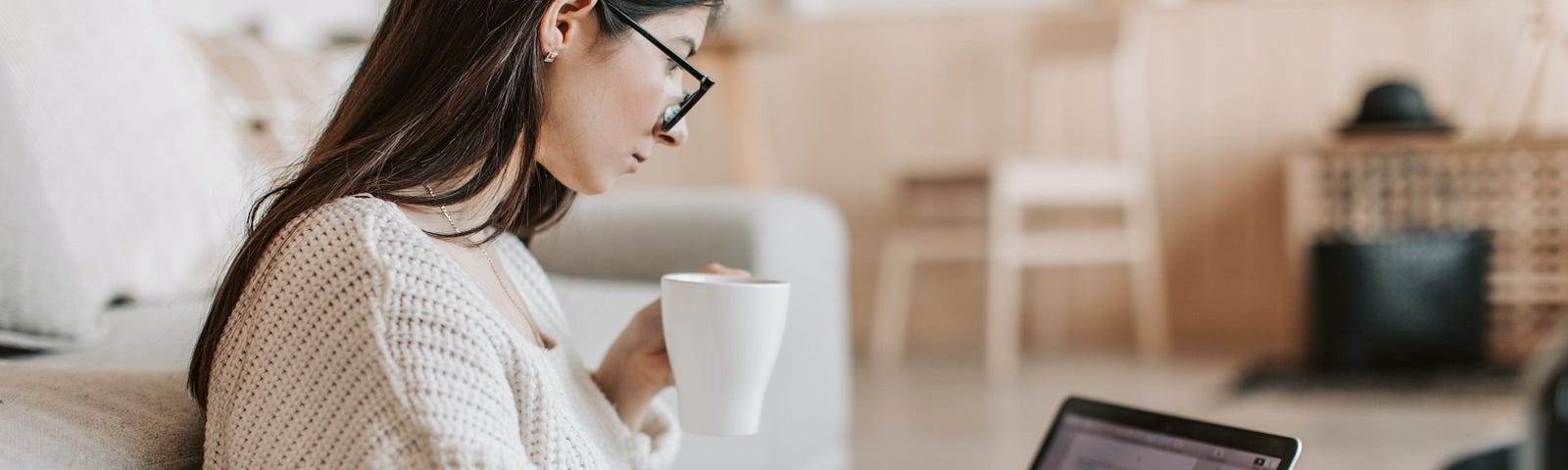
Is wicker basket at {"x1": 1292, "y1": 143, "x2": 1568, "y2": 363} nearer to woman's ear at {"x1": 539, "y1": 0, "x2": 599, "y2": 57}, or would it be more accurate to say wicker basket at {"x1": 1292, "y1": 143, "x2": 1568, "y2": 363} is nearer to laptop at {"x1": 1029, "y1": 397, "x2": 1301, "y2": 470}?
laptop at {"x1": 1029, "y1": 397, "x2": 1301, "y2": 470}

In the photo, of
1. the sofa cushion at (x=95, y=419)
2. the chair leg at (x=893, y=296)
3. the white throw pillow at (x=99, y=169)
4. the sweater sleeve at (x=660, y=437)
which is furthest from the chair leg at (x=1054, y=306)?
the sofa cushion at (x=95, y=419)

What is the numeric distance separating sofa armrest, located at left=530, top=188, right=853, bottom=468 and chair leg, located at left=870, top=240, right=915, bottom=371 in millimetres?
1789

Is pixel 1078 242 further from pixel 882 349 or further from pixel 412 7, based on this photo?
pixel 412 7

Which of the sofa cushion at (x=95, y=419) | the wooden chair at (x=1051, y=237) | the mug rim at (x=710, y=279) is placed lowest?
the wooden chair at (x=1051, y=237)

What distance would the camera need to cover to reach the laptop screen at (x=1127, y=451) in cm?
63

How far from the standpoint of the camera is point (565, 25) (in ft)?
2.10

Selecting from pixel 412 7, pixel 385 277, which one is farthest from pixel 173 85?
pixel 385 277

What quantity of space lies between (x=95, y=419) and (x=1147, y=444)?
1.72 ft

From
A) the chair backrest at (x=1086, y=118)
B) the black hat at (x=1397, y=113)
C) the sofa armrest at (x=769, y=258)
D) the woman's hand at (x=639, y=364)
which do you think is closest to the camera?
the woman's hand at (x=639, y=364)

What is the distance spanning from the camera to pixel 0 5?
903mm

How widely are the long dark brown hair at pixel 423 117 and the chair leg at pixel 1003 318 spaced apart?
2.10 m

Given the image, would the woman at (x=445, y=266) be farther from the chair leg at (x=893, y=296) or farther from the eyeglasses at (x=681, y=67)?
the chair leg at (x=893, y=296)

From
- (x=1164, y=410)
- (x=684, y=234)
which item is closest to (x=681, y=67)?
(x=684, y=234)

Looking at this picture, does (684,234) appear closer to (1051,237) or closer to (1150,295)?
(1051,237)
